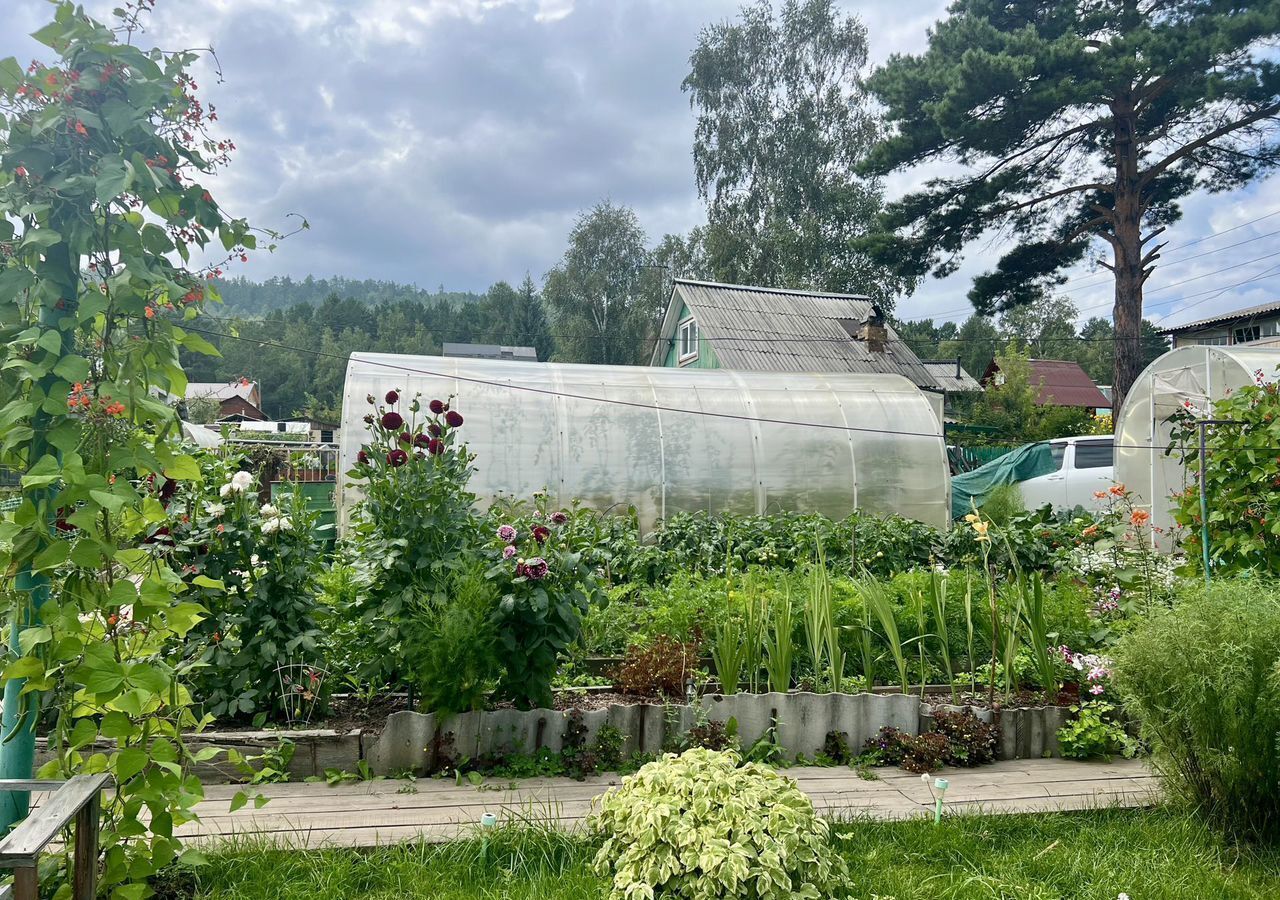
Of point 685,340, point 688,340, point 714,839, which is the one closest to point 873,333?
point 688,340

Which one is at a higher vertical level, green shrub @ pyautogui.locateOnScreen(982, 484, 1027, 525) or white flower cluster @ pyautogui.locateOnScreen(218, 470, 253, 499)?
green shrub @ pyautogui.locateOnScreen(982, 484, 1027, 525)

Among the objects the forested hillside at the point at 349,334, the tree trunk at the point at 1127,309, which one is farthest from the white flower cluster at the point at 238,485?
the forested hillside at the point at 349,334

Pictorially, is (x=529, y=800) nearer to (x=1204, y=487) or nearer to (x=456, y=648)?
→ (x=456, y=648)

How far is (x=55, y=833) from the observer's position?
1525mm

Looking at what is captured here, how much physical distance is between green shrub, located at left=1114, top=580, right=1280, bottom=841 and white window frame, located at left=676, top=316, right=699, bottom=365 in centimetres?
1601

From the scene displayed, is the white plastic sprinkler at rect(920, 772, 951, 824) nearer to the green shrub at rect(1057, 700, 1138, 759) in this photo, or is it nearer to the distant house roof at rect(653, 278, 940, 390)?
the green shrub at rect(1057, 700, 1138, 759)

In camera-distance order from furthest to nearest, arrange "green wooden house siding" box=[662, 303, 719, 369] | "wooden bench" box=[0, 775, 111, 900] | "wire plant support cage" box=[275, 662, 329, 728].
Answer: "green wooden house siding" box=[662, 303, 719, 369] < "wire plant support cage" box=[275, 662, 329, 728] < "wooden bench" box=[0, 775, 111, 900]

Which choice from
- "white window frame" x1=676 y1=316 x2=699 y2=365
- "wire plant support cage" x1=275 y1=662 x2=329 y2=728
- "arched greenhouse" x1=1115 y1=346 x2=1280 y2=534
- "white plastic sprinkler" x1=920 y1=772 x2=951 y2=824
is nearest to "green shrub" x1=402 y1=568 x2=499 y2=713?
"wire plant support cage" x1=275 y1=662 x2=329 y2=728

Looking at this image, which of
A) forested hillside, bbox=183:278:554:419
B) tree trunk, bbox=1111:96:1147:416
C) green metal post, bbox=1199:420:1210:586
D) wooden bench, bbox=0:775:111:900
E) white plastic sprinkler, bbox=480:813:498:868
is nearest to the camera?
wooden bench, bbox=0:775:111:900

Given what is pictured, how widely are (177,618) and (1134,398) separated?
1153cm

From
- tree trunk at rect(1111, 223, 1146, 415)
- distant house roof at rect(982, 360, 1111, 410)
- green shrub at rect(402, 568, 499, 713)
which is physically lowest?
green shrub at rect(402, 568, 499, 713)

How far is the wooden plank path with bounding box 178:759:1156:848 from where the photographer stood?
257 cm

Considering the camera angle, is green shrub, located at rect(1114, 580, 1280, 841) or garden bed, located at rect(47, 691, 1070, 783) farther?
garden bed, located at rect(47, 691, 1070, 783)

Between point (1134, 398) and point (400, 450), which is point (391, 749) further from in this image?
point (1134, 398)
